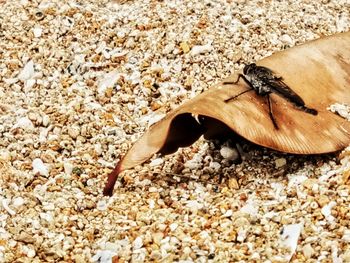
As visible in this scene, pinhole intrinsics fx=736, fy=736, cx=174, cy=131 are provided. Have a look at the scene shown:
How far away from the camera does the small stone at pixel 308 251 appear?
148 centimetres

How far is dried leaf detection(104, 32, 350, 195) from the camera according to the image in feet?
5.46

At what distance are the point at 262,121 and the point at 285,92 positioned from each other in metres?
0.15

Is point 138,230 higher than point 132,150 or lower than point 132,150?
lower

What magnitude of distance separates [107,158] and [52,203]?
0.23m

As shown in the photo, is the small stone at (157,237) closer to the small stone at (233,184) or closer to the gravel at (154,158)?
the gravel at (154,158)

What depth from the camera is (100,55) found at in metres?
2.29

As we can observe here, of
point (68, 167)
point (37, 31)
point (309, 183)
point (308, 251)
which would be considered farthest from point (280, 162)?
point (37, 31)

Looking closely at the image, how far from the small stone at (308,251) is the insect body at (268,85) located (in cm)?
38

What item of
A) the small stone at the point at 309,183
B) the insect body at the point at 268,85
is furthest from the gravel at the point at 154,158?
the insect body at the point at 268,85

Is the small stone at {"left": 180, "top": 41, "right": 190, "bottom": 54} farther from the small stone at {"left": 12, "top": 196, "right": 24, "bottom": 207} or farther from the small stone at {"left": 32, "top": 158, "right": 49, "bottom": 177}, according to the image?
the small stone at {"left": 12, "top": 196, "right": 24, "bottom": 207}

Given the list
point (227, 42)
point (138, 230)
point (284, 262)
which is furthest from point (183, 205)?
point (227, 42)

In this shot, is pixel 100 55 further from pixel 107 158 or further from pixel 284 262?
pixel 284 262

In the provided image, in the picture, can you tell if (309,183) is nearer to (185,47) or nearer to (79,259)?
(79,259)

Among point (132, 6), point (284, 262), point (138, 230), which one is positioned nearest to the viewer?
point (284, 262)
